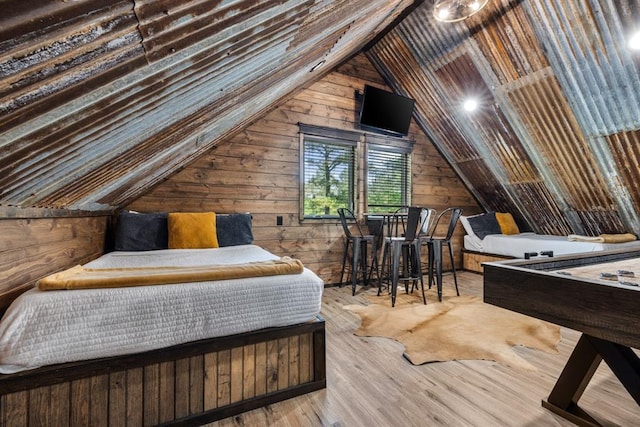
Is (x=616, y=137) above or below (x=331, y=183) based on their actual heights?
above

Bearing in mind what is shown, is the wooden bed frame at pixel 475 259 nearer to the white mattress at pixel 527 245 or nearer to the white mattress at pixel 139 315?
the white mattress at pixel 527 245

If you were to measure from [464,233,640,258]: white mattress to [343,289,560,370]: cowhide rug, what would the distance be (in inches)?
53.2

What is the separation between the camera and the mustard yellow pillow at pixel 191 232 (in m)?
2.89

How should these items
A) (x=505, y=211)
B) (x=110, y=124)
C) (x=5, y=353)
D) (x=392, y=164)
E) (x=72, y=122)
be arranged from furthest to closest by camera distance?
(x=505, y=211), (x=392, y=164), (x=5, y=353), (x=110, y=124), (x=72, y=122)

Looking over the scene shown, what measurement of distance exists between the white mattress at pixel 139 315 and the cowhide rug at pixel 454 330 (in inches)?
42.7

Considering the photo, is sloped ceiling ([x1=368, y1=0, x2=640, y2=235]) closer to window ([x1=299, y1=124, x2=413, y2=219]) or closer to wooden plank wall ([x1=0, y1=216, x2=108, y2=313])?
window ([x1=299, y1=124, x2=413, y2=219])

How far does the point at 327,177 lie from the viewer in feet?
13.9

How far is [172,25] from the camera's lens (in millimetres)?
702

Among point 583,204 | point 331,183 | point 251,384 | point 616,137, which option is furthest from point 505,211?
point 251,384

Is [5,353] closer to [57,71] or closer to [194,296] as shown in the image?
[194,296]

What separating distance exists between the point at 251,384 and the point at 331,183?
2.99 metres

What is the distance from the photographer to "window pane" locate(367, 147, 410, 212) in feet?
14.8

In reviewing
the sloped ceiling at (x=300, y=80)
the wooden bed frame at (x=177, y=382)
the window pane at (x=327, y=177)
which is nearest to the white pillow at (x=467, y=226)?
the sloped ceiling at (x=300, y=80)

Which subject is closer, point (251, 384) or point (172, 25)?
point (172, 25)
